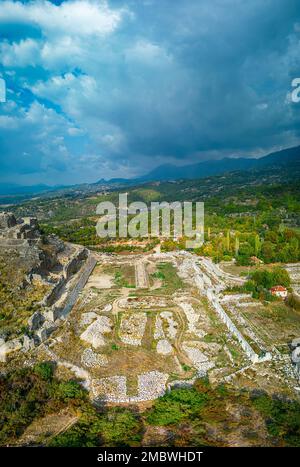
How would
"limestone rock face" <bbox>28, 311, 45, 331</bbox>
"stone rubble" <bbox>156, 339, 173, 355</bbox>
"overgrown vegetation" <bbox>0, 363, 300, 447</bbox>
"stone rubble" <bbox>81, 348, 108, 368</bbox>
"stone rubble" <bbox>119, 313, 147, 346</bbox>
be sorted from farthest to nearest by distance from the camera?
→ "stone rubble" <bbox>119, 313, 147, 346</bbox> → "limestone rock face" <bbox>28, 311, 45, 331</bbox> → "stone rubble" <bbox>156, 339, 173, 355</bbox> → "stone rubble" <bbox>81, 348, 108, 368</bbox> → "overgrown vegetation" <bbox>0, 363, 300, 447</bbox>

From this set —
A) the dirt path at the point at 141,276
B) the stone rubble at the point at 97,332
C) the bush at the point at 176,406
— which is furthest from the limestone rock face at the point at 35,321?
the dirt path at the point at 141,276

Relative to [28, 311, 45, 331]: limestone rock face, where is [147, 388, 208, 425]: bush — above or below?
below

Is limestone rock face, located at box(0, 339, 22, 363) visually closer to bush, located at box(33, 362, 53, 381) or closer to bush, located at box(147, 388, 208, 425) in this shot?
bush, located at box(33, 362, 53, 381)

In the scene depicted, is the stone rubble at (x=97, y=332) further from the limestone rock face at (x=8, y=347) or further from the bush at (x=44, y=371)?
the limestone rock face at (x=8, y=347)

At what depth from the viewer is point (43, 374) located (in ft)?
55.0

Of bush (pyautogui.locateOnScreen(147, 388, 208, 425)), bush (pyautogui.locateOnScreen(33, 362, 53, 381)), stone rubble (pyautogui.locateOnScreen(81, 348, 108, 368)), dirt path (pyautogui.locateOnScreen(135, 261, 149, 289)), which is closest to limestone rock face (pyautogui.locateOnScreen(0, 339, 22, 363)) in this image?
bush (pyautogui.locateOnScreen(33, 362, 53, 381))

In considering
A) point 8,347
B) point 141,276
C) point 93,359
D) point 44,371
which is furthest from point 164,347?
point 141,276

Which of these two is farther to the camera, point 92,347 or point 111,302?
point 111,302

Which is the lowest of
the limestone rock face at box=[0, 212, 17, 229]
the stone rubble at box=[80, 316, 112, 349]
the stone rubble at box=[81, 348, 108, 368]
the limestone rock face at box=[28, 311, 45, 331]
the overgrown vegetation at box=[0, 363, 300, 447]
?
the overgrown vegetation at box=[0, 363, 300, 447]

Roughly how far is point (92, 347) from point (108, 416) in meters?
6.10

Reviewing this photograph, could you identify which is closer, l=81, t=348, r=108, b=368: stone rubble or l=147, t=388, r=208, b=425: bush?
l=147, t=388, r=208, b=425: bush

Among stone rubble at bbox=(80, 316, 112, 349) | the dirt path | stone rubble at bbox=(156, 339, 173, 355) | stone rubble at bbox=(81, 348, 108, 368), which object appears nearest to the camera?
stone rubble at bbox=(81, 348, 108, 368)
